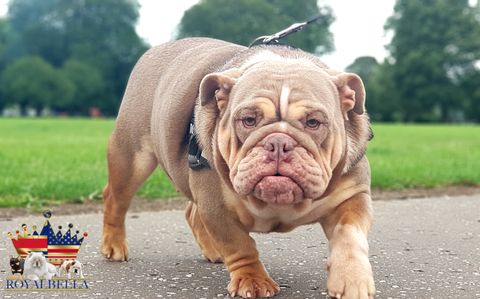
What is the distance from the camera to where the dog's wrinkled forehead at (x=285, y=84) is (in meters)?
3.07

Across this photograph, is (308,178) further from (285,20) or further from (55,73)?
(55,73)

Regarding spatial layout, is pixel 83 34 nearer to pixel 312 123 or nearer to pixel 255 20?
pixel 255 20

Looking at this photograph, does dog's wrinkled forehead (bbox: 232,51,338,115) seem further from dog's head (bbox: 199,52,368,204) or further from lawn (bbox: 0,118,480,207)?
lawn (bbox: 0,118,480,207)

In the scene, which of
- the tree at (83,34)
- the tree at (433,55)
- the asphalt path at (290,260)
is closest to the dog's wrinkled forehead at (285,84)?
the asphalt path at (290,260)

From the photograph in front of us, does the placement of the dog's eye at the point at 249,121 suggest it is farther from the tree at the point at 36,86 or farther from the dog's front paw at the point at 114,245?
the tree at the point at 36,86

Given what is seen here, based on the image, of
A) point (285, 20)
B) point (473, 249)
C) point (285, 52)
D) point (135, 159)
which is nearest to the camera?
point (285, 52)

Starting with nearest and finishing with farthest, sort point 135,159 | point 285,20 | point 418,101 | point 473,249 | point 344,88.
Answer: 1. point 344,88
2. point 135,159
3. point 473,249
4. point 285,20
5. point 418,101

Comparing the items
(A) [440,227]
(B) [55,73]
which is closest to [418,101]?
(B) [55,73]

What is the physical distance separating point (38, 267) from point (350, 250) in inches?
58.7

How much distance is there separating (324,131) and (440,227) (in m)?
2.81

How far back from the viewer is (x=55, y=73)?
5669 cm

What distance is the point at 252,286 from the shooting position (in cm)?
331

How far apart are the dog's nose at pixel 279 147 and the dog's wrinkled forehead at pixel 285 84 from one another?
0.17 metres

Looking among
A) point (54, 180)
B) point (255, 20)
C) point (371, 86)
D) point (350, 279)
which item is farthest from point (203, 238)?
point (371, 86)
